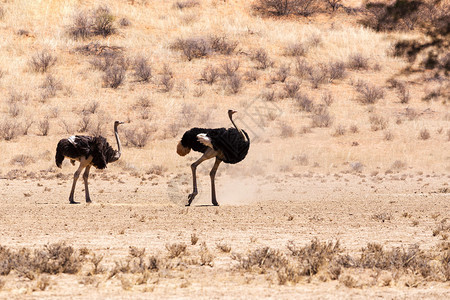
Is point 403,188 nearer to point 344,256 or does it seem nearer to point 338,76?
point 344,256

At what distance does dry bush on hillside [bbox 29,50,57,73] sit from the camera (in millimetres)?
34188

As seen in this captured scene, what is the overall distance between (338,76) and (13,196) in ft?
70.5

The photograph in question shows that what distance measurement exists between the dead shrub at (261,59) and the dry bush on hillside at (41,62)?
1007cm

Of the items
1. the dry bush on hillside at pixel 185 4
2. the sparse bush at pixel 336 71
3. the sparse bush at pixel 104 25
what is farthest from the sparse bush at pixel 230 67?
the dry bush on hillside at pixel 185 4

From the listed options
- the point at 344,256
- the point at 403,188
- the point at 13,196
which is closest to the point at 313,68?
the point at 403,188

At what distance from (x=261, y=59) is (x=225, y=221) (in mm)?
24352

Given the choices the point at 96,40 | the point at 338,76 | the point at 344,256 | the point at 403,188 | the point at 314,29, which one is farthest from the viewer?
the point at 314,29

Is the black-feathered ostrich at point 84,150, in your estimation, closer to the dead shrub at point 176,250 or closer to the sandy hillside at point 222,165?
the sandy hillside at point 222,165

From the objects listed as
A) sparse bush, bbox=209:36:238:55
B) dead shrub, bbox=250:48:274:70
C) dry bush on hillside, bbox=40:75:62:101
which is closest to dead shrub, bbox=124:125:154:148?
dry bush on hillside, bbox=40:75:62:101

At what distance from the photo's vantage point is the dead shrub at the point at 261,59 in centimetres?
3656

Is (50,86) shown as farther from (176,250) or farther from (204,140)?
(176,250)

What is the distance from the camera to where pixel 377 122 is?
97.2 ft

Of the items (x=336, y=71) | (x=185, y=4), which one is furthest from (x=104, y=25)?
(x=336, y=71)

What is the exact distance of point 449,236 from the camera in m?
12.0
